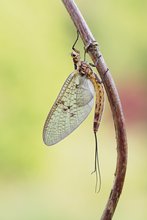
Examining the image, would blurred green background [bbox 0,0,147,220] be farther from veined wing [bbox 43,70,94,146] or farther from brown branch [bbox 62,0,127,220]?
brown branch [bbox 62,0,127,220]

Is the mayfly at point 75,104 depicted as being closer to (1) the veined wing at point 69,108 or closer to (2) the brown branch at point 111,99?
(1) the veined wing at point 69,108

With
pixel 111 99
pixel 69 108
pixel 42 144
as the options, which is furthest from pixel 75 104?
pixel 42 144

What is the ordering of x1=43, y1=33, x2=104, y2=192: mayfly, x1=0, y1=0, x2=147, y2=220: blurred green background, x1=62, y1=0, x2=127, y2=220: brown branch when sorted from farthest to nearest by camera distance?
x1=0, y1=0, x2=147, y2=220: blurred green background, x1=43, y1=33, x2=104, y2=192: mayfly, x1=62, y1=0, x2=127, y2=220: brown branch

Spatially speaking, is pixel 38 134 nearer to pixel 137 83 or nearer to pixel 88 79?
pixel 137 83

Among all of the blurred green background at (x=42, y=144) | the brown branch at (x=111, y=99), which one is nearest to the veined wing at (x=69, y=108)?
the brown branch at (x=111, y=99)

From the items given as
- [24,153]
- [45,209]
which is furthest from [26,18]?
[45,209]

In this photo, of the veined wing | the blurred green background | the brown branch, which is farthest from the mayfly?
the blurred green background

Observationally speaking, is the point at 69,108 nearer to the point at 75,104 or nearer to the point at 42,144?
the point at 75,104
